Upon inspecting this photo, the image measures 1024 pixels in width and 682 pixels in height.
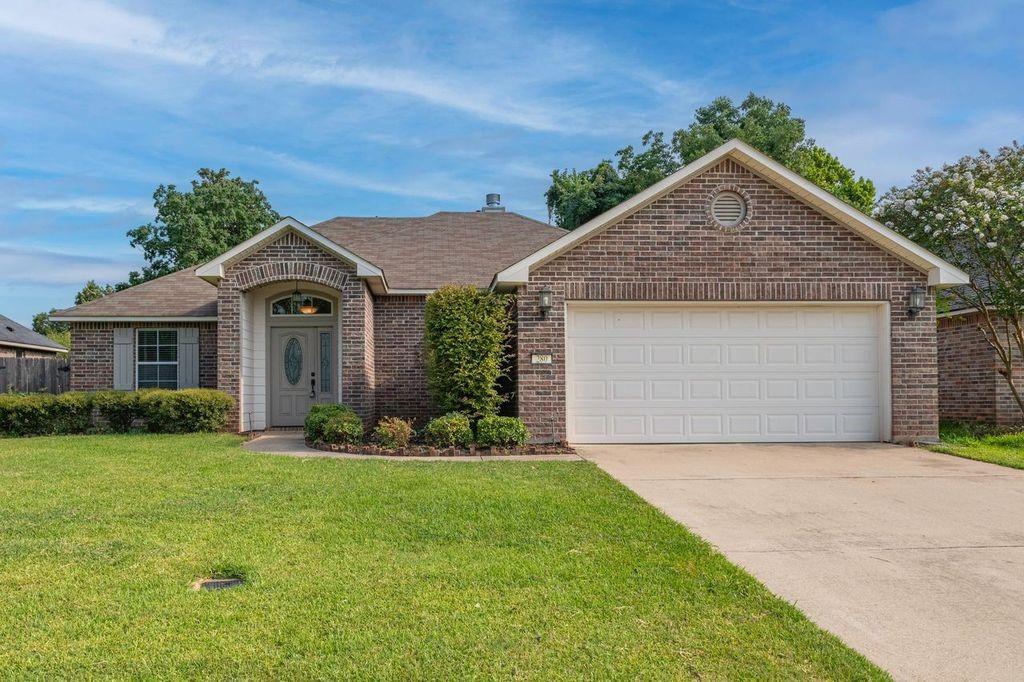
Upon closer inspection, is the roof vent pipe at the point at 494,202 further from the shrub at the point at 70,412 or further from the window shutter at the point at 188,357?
the shrub at the point at 70,412

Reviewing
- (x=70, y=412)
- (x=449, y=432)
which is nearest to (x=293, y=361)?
(x=70, y=412)

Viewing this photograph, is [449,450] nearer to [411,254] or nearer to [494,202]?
[411,254]

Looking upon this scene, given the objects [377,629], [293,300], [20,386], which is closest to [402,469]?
[377,629]

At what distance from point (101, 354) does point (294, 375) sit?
14.1 feet

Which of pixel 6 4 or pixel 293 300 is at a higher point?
pixel 6 4

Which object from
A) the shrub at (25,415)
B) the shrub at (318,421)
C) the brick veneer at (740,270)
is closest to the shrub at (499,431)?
the brick veneer at (740,270)

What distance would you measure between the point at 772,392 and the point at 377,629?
9.88 m

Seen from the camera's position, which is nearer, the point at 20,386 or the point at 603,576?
the point at 603,576

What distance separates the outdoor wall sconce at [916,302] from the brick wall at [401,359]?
9.19 metres

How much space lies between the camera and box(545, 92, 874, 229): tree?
29.1 meters

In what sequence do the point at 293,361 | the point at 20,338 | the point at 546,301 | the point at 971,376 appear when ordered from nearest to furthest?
the point at 546,301 → the point at 971,376 → the point at 293,361 → the point at 20,338

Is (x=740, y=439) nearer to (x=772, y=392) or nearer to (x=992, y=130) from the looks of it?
(x=772, y=392)

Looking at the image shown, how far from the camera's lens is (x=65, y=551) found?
529 cm

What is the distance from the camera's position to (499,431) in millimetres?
11117
